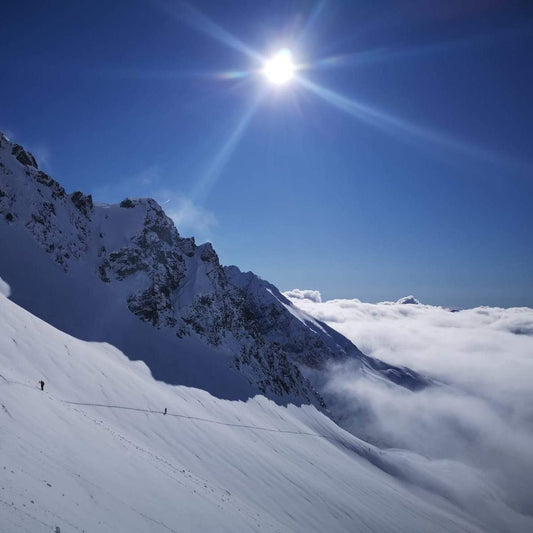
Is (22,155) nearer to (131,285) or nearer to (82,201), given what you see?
(82,201)

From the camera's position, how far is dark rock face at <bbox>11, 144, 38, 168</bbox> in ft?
205

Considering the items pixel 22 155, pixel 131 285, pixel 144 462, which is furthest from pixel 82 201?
pixel 144 462

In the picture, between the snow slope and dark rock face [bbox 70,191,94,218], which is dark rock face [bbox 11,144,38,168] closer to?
dark rock face [bbox 70,191,94,218]

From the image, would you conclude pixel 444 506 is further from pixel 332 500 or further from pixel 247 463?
pixel 247 463

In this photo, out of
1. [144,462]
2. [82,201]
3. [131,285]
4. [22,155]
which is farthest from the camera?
[82,201]

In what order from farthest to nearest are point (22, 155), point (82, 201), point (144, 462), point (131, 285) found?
point (82, 201) < point (131, 285) < point (22, 155) < point (144, 462)

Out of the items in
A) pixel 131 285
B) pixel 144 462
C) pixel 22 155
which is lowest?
pixel 144 462

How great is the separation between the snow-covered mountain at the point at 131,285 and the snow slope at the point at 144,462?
8313 millimetres

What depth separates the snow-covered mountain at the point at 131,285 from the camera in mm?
54812

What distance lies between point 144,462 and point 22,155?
214 feet

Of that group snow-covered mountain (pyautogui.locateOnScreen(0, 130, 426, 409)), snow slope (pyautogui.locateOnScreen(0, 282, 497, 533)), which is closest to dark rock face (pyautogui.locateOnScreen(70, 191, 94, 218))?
snow-covered mountain (pyautogui.locateOnScreen(0, 130, 426, 409))

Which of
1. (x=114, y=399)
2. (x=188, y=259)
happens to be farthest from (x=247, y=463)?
(x=188, y=259)

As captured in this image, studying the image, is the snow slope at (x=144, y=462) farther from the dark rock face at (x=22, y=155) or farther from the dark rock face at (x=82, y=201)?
the dark rock face at (x=22, y=155)

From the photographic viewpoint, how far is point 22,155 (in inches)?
2496
